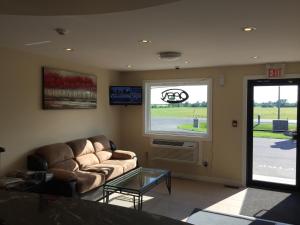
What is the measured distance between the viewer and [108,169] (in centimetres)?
430

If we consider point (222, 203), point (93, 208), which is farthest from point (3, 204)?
point (222, 203)

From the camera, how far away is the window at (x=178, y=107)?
550cm

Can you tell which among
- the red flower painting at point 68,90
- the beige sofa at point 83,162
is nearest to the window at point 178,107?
the beige sofa at point 83,162

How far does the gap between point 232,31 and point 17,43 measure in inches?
98.8

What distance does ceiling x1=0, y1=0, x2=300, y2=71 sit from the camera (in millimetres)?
2141

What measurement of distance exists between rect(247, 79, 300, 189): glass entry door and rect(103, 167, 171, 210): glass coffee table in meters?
1.75

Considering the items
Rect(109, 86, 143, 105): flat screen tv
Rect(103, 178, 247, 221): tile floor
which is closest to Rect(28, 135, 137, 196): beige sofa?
Rect(103, 178, 247, 221): tile floor

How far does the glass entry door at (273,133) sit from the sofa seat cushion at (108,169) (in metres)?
2.37

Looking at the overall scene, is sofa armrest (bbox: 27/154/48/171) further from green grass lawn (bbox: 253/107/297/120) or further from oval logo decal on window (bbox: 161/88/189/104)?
green grass lawn (bbox: 253/107/297/120)

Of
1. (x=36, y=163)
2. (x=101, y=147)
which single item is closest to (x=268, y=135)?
(x=101, y=147)

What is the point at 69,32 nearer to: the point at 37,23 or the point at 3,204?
the point at 37,23

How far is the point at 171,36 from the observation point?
115 inches

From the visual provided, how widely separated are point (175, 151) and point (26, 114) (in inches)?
114

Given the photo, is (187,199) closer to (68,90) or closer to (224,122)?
(224,122)
